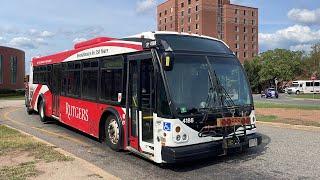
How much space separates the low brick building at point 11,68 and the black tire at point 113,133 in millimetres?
79355

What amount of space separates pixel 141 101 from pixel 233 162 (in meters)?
2.40

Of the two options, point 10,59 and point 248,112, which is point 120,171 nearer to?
point 248,112

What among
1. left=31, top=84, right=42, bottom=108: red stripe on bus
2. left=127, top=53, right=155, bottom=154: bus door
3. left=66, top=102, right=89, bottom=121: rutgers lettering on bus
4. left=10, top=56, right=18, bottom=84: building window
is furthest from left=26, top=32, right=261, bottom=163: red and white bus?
left=10, top=56, right=18, bottom=84: building window

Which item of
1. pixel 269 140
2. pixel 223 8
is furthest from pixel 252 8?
pixel 269 140

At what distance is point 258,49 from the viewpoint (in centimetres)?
13525

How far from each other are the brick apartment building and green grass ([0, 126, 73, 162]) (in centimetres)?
11395

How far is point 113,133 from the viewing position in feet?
36.2

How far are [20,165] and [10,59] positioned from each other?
84.8 metres

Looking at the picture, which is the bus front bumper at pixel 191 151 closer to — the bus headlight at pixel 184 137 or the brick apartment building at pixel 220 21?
the bus headlight at pixel 184 137

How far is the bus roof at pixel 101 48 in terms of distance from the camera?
998 centimetres

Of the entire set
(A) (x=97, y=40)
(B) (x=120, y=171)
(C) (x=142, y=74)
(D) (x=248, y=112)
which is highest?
(A) (x=97, y=40)

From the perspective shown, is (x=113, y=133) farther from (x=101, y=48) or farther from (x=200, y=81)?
(x=200, y=81)

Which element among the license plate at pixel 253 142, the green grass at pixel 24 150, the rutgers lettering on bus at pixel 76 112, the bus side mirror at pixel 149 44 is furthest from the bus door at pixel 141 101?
the rutgers lettering on bus at pixel 76 112

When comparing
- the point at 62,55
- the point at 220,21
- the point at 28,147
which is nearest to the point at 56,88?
the point at 62,55
